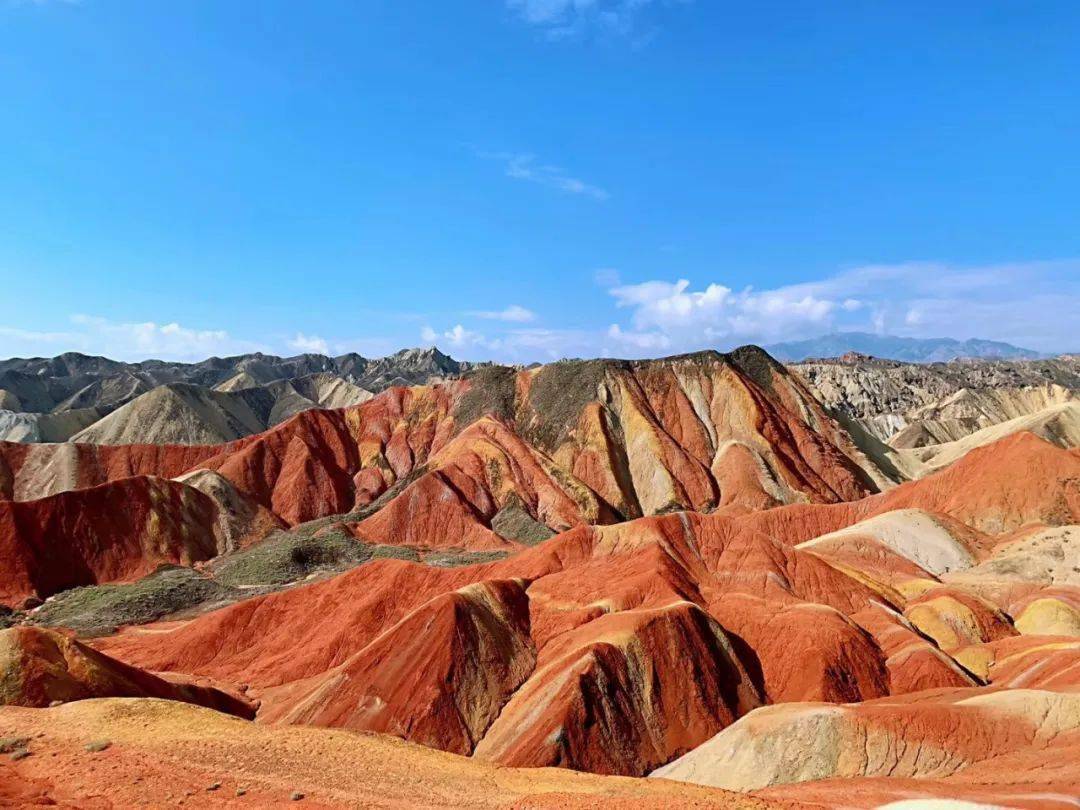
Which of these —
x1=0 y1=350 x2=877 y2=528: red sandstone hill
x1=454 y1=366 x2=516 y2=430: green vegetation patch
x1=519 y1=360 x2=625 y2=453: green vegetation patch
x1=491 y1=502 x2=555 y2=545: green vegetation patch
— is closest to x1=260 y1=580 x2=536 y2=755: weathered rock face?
x1=491 y1=502 x2=555 y2=545: green vegetation patch

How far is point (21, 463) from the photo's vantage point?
90875mm

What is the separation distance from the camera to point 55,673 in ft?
85.4

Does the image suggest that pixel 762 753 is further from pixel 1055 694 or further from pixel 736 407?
pixel 736 407

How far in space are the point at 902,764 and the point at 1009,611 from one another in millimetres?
27098

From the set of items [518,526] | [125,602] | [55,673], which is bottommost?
[125,602]

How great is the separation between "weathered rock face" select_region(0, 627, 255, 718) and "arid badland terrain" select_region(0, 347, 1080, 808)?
0.11 meters

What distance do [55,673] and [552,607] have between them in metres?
26.9

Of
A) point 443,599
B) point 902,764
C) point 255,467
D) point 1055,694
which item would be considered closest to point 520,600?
point 443,599

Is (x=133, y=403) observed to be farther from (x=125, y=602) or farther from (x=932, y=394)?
(x=932, y=394)

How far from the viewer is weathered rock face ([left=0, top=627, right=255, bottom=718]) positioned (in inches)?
982

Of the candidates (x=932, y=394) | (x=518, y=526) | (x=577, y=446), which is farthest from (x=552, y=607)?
→ (x=932, y=394)

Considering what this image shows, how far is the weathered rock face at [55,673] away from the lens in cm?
2494

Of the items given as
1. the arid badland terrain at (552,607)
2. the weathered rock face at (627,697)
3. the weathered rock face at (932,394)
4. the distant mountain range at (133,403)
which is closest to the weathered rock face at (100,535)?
the arid badland terrain at (552,607)

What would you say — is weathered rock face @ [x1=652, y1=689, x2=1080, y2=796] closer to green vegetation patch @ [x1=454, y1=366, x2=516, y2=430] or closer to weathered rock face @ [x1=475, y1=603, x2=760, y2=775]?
weathered rock face @ [x1=475, y1=603, x2=760, y2=775]
